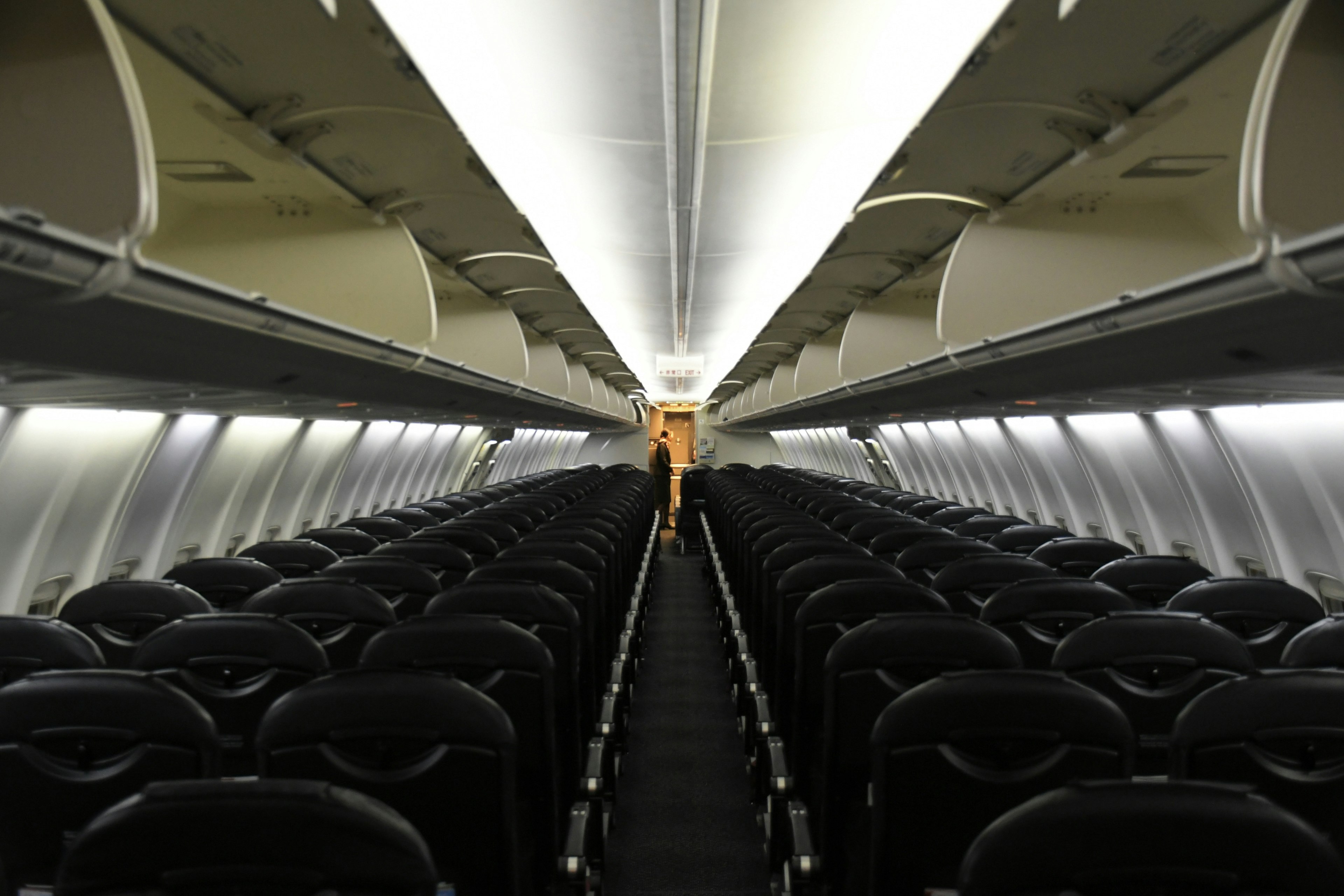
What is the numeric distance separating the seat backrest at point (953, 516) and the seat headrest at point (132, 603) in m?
7.42

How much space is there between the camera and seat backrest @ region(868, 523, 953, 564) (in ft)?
23.8

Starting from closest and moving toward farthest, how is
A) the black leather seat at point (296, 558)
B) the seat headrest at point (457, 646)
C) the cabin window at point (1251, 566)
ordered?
1. the seat headrest at point (457, 646)
2. the black leather seat at point (296, 558)
3. the cabin window at point (1251, 566)

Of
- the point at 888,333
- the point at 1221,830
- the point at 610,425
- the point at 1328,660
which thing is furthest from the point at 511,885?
the point at 610,425

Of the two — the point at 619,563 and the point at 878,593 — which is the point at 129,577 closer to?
the point at 619,563

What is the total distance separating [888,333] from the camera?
1088 cm

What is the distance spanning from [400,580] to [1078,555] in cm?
499

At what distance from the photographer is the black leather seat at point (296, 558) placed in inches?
264

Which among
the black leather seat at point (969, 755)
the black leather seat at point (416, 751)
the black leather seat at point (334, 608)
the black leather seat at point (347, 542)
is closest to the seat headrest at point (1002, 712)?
the black leather seat at point (969, 755)

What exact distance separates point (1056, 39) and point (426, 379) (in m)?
5.22

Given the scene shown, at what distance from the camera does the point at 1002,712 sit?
2.57 metres

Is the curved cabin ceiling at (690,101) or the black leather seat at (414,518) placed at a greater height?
the curved cabin ceiling at (690,101)

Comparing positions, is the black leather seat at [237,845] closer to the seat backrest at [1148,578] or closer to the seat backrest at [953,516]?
the seat backrest at [1148,578]

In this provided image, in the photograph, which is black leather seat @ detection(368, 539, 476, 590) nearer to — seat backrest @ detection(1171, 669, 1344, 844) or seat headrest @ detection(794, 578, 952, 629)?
seat headrest @ detection(794, 578, 952, 629)

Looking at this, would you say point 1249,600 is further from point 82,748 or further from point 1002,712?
point 82,748
